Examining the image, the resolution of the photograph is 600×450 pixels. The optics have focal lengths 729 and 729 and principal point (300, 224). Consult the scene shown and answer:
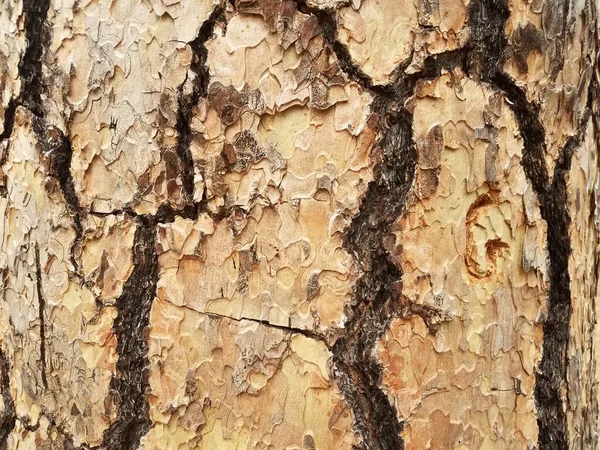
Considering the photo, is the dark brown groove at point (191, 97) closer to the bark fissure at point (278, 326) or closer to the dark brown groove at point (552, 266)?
the bark fissure at point (278, 326)

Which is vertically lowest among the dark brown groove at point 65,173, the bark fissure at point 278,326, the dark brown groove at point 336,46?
the bark fissure at point 278,326

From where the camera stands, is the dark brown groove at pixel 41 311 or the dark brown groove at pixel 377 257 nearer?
the dark brown groove at pixel 377 257

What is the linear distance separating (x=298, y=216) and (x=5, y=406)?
1.59 ft

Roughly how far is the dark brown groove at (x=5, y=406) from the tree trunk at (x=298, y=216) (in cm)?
11

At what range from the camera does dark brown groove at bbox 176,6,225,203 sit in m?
0.77

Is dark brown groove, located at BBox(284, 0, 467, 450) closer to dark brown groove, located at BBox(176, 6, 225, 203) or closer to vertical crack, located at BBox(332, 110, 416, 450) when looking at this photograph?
vertical crack, located at BBox(332, 110, 416, 450)

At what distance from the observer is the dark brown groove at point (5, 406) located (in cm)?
93

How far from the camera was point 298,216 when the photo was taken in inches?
30.2

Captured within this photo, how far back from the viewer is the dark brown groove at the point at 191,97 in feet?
2.53

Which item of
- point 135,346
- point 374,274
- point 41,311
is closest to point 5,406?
point 41,311

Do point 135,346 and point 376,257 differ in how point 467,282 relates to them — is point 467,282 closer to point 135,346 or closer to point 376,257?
point 376,257

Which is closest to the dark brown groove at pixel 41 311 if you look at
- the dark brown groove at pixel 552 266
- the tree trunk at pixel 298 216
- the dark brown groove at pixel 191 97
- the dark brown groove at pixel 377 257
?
the tree trunk at pixel 298 216

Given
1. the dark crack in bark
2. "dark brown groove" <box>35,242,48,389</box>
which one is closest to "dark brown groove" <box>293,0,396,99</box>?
the dark crack in bark

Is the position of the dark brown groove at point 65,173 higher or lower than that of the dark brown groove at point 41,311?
higher
